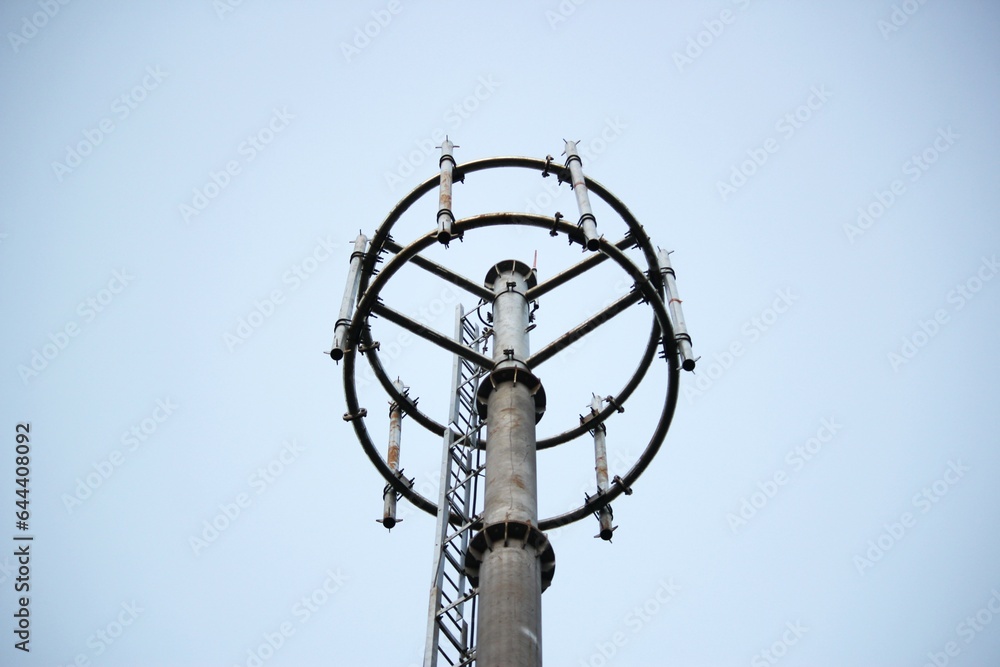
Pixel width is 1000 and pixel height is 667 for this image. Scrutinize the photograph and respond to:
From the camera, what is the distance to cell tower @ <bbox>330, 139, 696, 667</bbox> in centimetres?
1456

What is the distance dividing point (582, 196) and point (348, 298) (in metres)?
4.84

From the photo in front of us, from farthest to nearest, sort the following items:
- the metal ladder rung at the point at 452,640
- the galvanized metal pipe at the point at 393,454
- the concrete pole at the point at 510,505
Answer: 1. the galvanized metal pipe at the point at 393,454
2. the metal ladder rung at the point at 452,640
3. the concrete pole at the point at 510,505

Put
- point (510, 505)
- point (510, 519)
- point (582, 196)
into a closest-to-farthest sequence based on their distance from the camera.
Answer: point (510, 519) < point (510, 505) < point (582, 196)

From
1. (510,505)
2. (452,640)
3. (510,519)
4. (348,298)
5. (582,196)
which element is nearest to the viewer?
(452,640)

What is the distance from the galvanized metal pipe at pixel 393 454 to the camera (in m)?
17.7

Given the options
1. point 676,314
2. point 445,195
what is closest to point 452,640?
point 676,314

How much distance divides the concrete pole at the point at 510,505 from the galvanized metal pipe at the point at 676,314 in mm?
2872

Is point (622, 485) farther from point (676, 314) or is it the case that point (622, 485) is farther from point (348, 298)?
point (348, 298)

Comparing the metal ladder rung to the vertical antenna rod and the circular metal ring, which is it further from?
the circular metal ring

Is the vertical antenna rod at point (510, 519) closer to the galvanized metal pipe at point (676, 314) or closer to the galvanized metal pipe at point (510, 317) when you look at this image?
the galvanized metal pipe at point (510, 317)

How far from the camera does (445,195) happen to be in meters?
18.1

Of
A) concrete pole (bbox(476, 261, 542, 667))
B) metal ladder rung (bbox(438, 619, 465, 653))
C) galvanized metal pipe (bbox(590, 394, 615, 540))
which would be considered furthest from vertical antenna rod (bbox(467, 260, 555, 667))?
galvanized metal pipe (bbox(590, 394, 615, 540))

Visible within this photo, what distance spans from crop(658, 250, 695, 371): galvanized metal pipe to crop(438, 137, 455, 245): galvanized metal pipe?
444 cm

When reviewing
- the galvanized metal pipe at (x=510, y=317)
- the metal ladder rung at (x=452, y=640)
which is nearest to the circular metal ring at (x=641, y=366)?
the galvanized metal pipe at (x=510, y=317)
